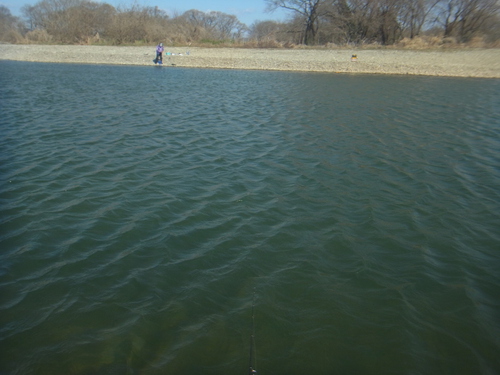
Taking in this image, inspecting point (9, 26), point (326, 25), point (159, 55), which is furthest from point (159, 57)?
point (9, 26)

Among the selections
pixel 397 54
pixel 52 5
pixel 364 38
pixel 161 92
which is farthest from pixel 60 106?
pixel 52 5

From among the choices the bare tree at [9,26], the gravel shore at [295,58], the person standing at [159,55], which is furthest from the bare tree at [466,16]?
the bare tree at [9,26]

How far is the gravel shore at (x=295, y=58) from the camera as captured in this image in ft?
95.4

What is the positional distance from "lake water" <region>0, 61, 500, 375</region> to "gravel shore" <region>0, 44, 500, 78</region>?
21.0m

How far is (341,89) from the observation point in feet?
66.6

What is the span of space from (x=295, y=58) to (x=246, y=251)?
103 feet

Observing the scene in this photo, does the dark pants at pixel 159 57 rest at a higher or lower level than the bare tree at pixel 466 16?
lower

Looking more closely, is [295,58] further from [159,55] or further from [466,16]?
[466,16]

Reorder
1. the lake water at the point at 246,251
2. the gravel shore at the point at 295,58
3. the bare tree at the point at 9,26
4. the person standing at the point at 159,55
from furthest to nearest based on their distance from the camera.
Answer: the bare tree at the point at 9,26 < the person standing at the point at 159,55 < the gravel shore at the point at 295,58 < the lake water at the point at 246,251

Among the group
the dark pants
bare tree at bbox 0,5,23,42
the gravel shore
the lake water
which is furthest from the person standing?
bare tree at bbox 0,5,23,42

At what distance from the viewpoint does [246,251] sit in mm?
5031

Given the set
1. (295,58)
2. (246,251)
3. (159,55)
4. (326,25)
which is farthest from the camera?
(326,25)

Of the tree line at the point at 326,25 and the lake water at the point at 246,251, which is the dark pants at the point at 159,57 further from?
the lake water at the point at 246,251

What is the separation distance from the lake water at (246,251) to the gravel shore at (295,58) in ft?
68.9
